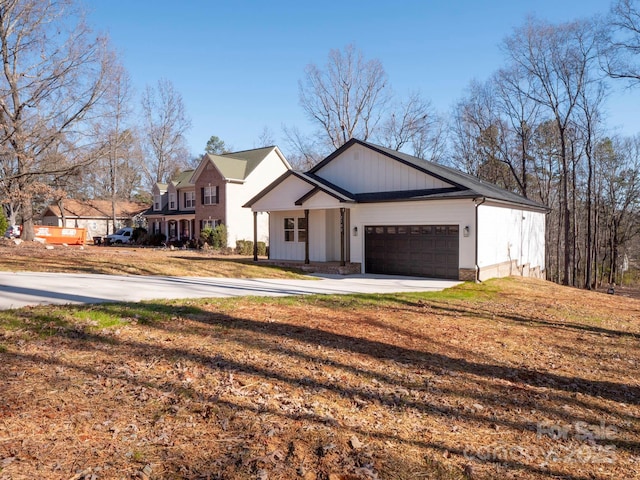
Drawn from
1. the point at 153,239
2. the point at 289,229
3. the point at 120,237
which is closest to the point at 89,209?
the point at 120,237

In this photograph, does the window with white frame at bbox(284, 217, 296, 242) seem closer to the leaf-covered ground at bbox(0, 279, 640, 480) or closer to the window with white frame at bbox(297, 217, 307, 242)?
Result: the window with white frame at bbox(297, 217, 307, 242)

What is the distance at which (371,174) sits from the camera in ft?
64.7

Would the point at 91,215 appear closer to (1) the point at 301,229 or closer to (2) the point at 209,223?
(2) the point at 209,223

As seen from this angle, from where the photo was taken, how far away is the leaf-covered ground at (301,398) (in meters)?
3.53

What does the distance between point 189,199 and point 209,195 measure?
4.20m

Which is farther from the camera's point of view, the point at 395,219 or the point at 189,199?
the point at 189,199

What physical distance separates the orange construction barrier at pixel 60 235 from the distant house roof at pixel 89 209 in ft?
54.5

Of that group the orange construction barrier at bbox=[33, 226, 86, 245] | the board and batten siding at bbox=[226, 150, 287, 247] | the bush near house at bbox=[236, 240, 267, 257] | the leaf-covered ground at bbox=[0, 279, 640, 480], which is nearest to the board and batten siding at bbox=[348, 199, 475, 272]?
the leaf-covered ground at bbox=[0, 279, 640, 480]

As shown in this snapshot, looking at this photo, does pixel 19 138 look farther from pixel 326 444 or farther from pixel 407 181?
pixel 326 444

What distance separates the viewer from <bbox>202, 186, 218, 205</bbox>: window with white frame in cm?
3228

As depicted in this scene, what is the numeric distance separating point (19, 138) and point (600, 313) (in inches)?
792

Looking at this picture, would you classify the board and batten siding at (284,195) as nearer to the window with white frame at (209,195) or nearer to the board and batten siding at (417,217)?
the board and batten siding at (417,217)

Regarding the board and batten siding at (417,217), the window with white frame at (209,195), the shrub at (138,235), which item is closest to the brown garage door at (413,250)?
the board and batten siding at (417,217)

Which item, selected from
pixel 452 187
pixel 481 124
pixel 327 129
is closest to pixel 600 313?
pixel 452 187
